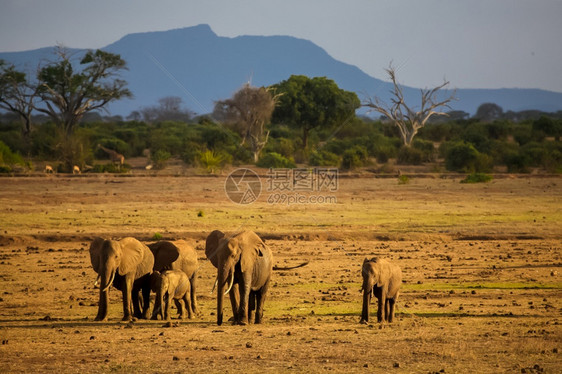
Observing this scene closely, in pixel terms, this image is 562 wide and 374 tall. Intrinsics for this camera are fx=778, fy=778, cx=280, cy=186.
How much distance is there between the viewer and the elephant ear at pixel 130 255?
37.5 ft

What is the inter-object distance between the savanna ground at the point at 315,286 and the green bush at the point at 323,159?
588 inches

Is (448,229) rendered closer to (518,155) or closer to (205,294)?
(205,294)

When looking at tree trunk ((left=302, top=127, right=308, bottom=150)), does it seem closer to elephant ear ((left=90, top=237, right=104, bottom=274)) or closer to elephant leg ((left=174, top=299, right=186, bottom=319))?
elephant leg ((left=174, top=299, right=186, bottom=319))

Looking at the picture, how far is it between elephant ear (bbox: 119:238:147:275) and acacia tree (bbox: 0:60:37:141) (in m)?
51.5

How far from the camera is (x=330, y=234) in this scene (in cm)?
2209

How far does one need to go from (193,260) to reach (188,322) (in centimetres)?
159

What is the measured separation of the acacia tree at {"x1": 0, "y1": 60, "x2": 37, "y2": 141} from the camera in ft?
200

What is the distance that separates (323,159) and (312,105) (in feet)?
49.4

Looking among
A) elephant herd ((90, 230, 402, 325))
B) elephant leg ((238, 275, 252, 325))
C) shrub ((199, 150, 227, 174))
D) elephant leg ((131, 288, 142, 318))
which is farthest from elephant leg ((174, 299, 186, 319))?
shrub ((199, 150, 227, 174))

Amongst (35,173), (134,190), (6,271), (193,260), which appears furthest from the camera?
(35,173)

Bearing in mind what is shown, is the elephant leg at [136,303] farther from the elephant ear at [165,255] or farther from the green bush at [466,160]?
the green bush at [466,160]

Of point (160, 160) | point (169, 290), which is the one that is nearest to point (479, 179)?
point (160, 160)

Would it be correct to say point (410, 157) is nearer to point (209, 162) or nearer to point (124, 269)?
point (209, 162)

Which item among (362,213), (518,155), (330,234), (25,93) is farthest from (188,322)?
(25,93)
